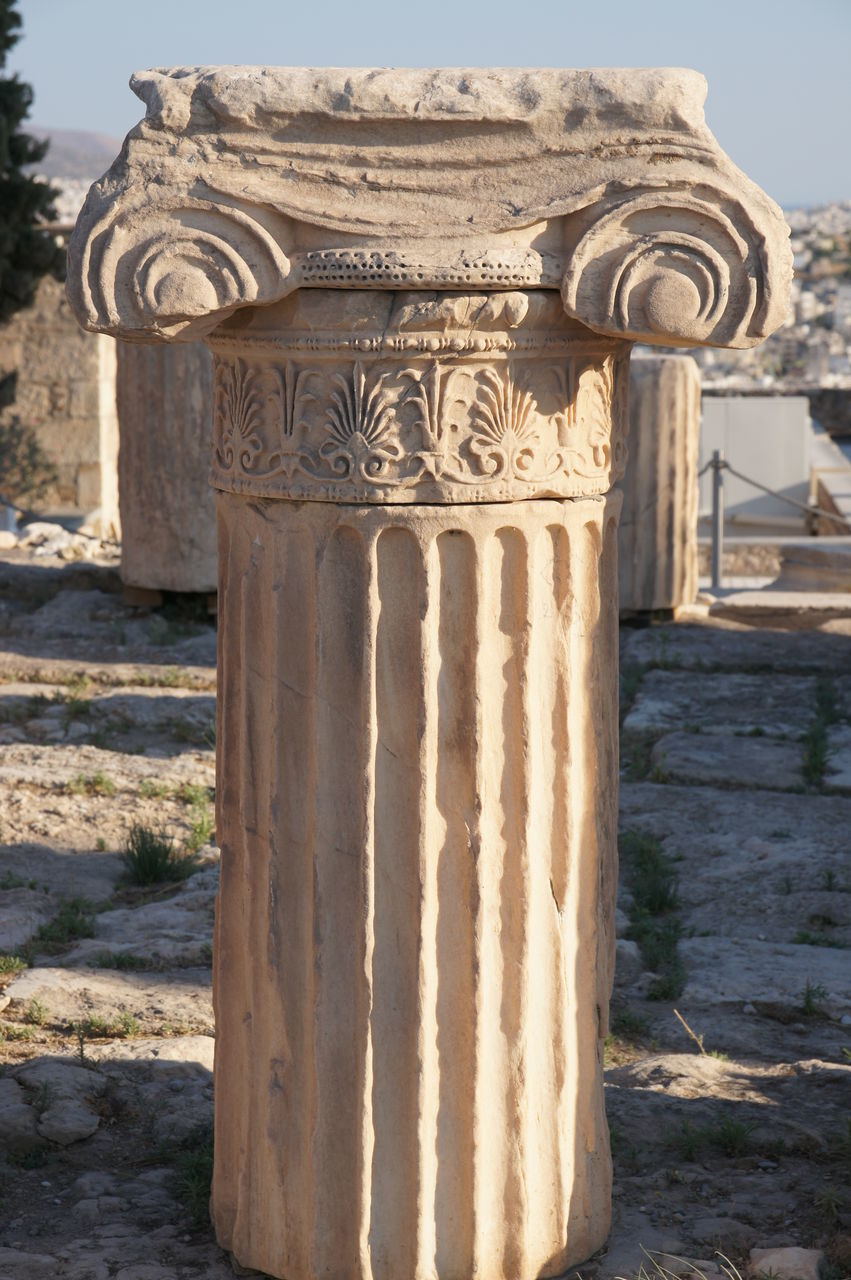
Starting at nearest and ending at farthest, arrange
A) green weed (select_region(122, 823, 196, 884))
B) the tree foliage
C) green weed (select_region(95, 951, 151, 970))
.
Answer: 1. green weed (select_region(95, 951, 151, 970))
2. green weed (select_region(122, 823, 196, 884))
3. the tree foliage

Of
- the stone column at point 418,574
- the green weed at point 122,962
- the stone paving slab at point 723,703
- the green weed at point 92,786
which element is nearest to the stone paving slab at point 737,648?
the stone paving slab at point 723,703

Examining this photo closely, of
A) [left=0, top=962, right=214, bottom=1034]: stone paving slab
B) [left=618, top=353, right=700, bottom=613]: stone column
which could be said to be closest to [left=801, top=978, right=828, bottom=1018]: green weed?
[left=0, top=962, right=214, bottom=1034]: stone paving slab

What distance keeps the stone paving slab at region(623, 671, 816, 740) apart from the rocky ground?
0.02 meters

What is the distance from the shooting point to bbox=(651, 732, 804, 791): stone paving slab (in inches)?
247

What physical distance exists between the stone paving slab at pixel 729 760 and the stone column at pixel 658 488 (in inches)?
79.3

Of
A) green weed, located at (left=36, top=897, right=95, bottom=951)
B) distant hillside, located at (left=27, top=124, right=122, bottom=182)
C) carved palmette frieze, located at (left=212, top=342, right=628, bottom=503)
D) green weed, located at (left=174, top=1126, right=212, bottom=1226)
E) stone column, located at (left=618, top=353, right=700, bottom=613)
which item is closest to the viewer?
carved palmette frieze, located at (left=212, top=342, right=628, bottom=503)

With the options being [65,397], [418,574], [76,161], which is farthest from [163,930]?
[76,161]

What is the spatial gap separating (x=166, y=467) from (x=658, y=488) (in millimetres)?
2790

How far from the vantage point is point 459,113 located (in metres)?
2.53

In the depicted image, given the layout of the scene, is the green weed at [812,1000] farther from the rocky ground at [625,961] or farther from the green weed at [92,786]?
the green weed at [92,786]

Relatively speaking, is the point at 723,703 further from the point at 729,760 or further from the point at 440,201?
the point at 440,201

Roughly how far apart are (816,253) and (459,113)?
70933 mm

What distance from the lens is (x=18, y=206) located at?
13.3 metres

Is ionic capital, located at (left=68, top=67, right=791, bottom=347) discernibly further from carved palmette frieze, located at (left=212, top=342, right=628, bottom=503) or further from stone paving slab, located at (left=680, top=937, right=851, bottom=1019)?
stone paving slab, located at (left=680, top=937, right=851, bottom=1019)
